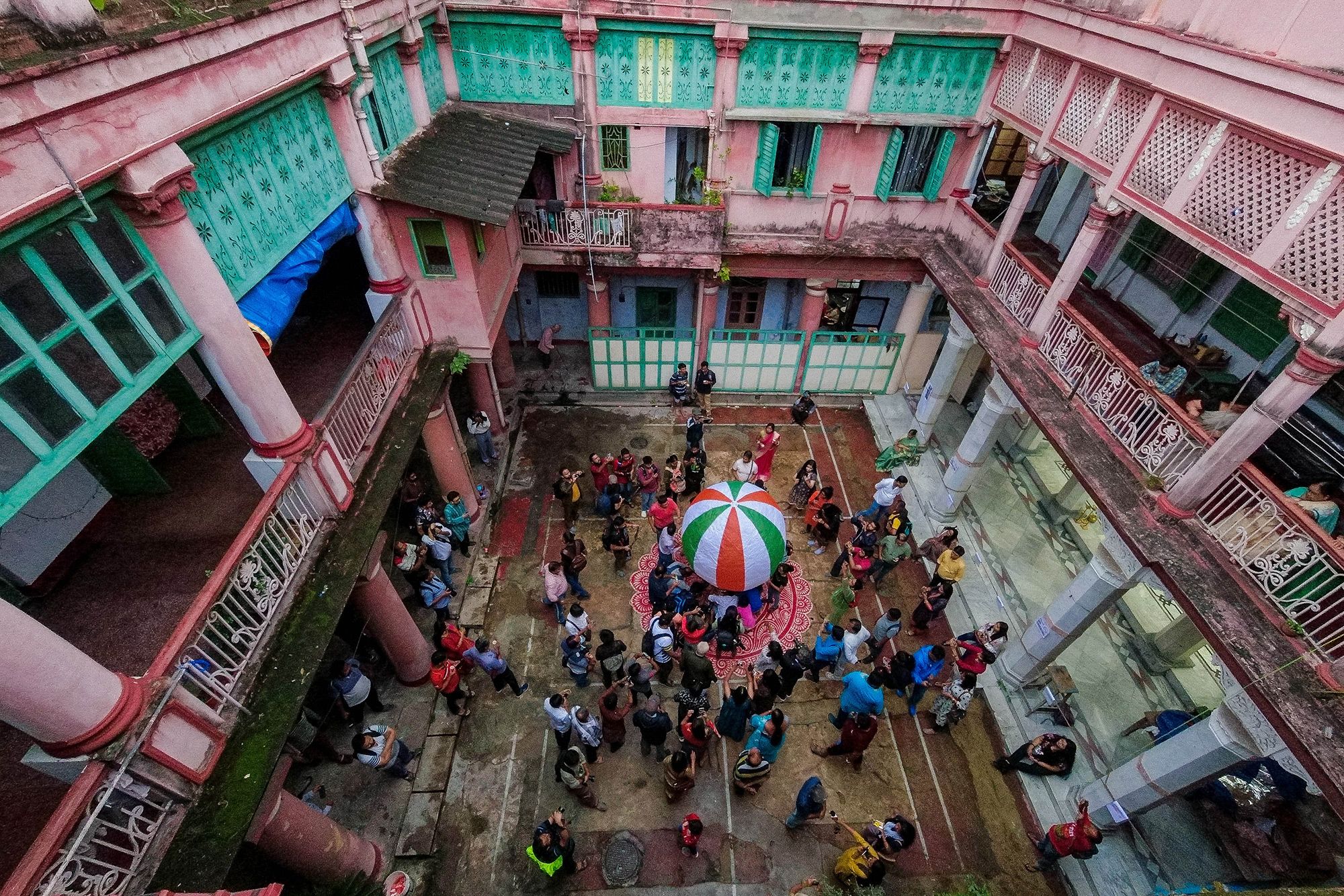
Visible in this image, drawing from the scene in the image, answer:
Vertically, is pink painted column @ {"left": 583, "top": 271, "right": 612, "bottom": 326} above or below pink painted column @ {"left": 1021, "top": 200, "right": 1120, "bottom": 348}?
below

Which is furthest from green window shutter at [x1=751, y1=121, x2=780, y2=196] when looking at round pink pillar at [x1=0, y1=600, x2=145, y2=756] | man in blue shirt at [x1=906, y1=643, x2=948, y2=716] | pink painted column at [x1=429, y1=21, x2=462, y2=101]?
round pink pillar at [x1=0, y1=600, x2=145, y2=756]

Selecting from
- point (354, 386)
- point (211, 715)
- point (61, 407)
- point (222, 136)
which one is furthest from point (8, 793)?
point (222, 136)

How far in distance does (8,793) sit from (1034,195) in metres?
19.9

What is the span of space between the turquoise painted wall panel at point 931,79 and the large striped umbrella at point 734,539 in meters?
8.68

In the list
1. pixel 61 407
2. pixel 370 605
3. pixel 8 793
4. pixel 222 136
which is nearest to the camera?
pixel 61 407

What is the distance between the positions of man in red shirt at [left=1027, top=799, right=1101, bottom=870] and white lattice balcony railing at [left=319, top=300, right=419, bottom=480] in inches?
404

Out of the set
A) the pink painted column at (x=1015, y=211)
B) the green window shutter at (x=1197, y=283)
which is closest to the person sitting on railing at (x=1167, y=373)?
the green window shutter at (x=1197, y=283)

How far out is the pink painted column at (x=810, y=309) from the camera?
14344 mm

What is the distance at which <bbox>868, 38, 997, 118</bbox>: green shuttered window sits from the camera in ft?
37.4

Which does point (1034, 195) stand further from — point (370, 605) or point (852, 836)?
point (370, 605)

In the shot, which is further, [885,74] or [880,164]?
[880,164]

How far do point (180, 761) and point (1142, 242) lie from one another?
16.3m

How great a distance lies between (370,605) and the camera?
8.36 m

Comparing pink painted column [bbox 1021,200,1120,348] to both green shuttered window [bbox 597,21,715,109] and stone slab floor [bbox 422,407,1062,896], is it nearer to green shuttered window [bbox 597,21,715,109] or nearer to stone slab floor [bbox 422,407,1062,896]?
stone slab floor [bbox 422,407,1062,896]
